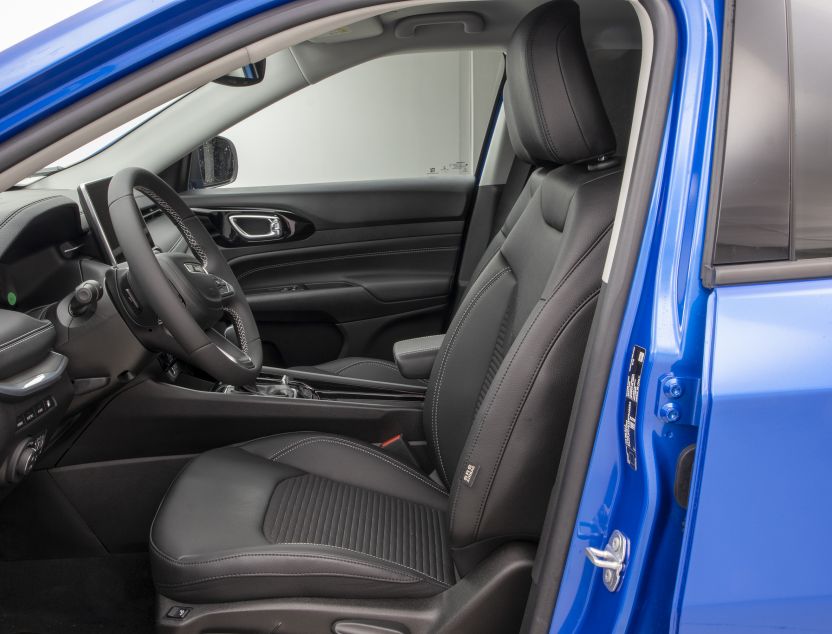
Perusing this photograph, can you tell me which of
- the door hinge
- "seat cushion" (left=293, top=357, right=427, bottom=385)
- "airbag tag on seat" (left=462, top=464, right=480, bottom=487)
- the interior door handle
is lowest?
"seat cushion" (left=293, top=357, right=427, bottom=385)

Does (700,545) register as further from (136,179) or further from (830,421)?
(136,179)

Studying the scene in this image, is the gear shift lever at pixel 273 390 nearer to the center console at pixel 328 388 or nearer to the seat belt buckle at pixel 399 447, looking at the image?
the center console at pixel 328 388

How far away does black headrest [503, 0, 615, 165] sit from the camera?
3.92ft

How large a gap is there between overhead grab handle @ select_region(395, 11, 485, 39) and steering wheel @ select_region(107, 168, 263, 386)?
2.69ft

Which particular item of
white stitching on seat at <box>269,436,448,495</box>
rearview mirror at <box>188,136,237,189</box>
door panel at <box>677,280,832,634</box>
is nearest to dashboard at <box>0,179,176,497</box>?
white stitching on seat at <box>269,436,448,495</box>

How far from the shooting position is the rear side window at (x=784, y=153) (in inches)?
31.7

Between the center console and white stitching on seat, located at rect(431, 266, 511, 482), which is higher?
white stitching on seat, located at rect(431, 266, 511, 482)

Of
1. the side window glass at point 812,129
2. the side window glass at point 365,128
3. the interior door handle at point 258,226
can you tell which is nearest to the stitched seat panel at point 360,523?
the side window glass at point 812,129

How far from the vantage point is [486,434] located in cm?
110

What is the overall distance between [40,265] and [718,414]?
1.34 metres

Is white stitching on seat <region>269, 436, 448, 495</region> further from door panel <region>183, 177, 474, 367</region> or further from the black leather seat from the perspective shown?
door panel <region>183, 177, 474, 367</region>

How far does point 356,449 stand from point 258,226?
49.9 inches

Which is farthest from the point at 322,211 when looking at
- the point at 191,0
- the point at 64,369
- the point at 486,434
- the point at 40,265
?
the point at 191,0

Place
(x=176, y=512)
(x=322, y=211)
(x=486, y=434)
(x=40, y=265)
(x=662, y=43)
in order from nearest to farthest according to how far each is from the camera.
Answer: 1. (x=662, y=43)
2. (x=486, y=434)
3. (x=176, y=512)
4. (x=40, y=265)
5. (x=322, y=211)
